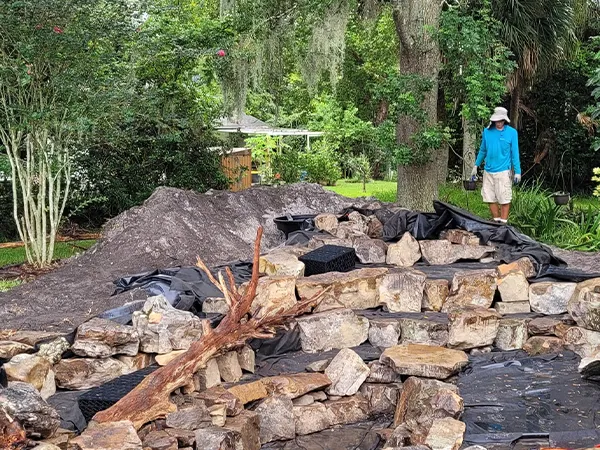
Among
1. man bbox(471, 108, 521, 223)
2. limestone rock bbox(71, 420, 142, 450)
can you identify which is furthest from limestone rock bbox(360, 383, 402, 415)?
man bbox(471, 108, 521, 223)

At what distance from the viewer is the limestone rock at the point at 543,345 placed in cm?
617

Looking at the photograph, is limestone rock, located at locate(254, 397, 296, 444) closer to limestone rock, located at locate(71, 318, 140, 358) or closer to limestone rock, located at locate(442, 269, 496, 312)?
limestone rock, located at locate(71, 318, 140, 358)

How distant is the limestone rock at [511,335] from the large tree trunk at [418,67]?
4.80m

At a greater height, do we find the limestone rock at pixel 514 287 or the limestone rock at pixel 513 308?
the limestone rock at pixel 514 287

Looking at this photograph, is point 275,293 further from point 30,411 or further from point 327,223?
point 30,411

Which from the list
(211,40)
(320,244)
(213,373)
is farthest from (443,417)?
(211,40)

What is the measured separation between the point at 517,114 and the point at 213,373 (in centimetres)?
1208

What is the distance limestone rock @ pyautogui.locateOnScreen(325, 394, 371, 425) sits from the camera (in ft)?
18.6

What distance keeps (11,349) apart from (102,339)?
625mm

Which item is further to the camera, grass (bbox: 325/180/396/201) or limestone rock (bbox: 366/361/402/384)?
grass (bbox: 325/180/396/201)

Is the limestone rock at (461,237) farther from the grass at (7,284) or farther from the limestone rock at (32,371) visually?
the grass at (7,284)

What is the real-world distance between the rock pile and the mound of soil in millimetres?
1061

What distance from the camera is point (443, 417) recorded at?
4934 mm

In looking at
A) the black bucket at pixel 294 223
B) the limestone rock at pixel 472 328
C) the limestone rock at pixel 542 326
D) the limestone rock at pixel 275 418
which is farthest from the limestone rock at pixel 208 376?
the black bucket at pixel 294 223
